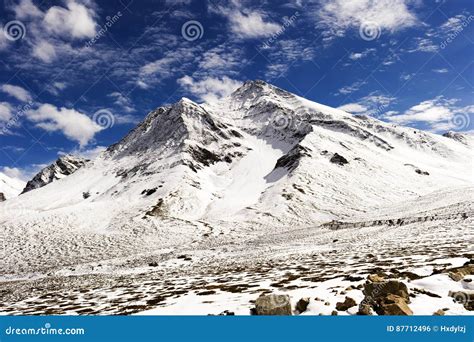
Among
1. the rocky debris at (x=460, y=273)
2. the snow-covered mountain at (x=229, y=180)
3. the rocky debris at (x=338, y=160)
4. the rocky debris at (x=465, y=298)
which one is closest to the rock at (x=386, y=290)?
the rocky debris at (x=465, y=298)

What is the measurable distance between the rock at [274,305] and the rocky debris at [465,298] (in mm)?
4259

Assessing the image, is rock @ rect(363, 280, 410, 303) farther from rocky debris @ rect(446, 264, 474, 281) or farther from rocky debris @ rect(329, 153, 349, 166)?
rocky debris @ rect(329, 153, 349, 166)

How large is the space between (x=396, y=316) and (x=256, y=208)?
241 feet

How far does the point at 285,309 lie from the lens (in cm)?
915

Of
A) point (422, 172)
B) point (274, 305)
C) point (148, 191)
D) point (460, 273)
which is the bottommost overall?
point (274, 305)

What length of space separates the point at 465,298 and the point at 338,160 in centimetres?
11175

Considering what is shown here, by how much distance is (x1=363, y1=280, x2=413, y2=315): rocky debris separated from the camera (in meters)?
8.08

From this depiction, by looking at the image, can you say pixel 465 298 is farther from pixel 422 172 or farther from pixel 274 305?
pixel 422 172

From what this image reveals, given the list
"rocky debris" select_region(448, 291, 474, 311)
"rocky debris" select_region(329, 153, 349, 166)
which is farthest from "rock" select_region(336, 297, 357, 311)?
"rocky debris" select_region(329, 153, 349, 166)

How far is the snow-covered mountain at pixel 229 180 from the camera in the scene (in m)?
69.6

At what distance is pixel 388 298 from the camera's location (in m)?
8.48

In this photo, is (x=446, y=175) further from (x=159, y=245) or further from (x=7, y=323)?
(x=7, y=323)

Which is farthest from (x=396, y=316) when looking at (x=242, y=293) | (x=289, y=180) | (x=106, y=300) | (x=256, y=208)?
(x=289, y=180)

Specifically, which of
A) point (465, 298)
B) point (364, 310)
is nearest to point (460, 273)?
point (465, 298)
